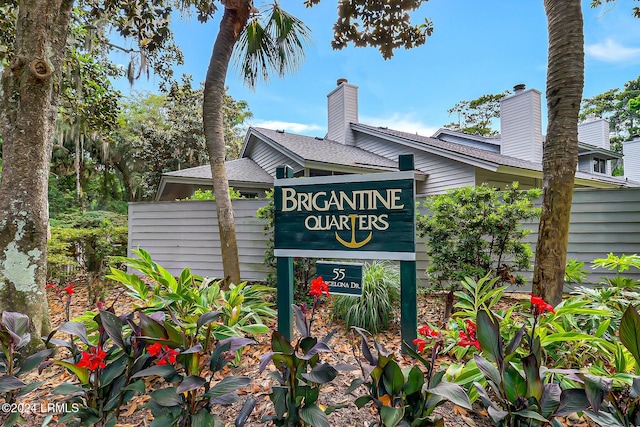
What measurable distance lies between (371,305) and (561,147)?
2.35 m

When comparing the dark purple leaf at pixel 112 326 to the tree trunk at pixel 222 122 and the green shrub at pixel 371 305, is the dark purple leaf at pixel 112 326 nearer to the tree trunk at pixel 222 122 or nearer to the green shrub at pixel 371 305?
the green shrub at pixel 371 305

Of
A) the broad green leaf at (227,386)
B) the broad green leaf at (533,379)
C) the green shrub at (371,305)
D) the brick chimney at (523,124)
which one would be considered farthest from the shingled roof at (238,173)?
the brick chimney at (523,124)

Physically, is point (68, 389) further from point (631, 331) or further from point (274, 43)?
point (274, 43)

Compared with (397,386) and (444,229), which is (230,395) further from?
(444,229)

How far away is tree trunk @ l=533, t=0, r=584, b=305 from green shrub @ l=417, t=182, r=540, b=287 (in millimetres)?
612

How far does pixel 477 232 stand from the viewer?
358 centimetres

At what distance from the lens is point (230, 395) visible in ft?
5.60

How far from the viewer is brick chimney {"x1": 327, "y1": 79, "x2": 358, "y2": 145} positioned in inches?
472

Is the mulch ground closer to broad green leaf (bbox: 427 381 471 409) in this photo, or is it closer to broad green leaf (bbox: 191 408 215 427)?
broad green leaf (bbox: 191 408 215 427)

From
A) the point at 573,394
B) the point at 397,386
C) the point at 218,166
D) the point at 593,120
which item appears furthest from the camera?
the point at 593,120

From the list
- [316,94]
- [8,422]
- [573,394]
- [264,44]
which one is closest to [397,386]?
[573,394]

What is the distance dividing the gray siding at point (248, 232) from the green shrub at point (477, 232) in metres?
1.10

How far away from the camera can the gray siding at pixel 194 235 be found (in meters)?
5.42

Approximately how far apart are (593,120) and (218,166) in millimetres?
21715
